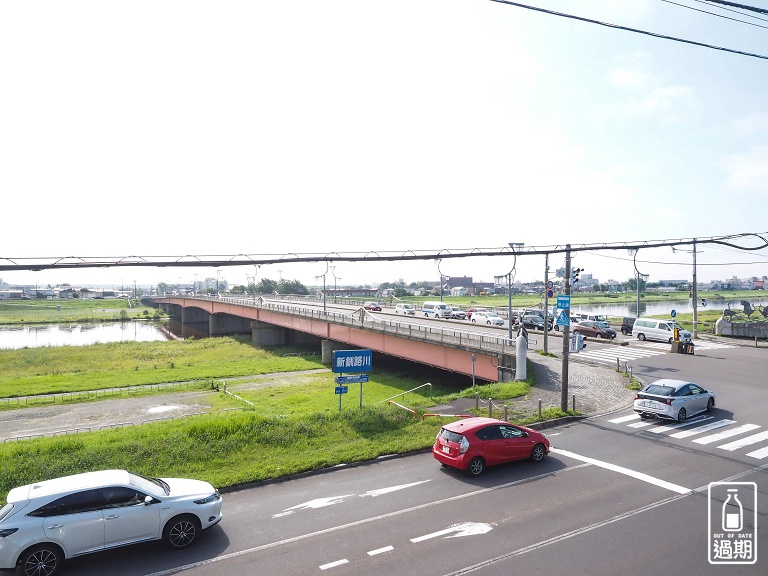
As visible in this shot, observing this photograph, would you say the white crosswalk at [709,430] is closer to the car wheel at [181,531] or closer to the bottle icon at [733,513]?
the bottle icon at [733,513]

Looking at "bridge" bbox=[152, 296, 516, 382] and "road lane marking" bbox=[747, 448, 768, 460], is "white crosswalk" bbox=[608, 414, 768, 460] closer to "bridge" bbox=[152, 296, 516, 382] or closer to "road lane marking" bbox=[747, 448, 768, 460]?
"road lane marking" bbox=[747, 448, 768, 460]

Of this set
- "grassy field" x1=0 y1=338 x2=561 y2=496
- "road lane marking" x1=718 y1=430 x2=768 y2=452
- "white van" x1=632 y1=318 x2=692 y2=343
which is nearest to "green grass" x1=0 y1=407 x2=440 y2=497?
"grassy field" x1=0 y1=338 x2=561 y2=496

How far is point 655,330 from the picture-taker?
3969 centimetres

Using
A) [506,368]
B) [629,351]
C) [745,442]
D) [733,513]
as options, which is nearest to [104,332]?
[506,368]

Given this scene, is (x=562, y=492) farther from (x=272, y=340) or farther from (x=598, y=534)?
(x=272, y=340)

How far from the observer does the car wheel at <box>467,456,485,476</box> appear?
12.9m

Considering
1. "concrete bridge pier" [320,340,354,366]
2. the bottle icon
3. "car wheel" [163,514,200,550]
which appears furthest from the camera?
"concrete bridge pier" [320,340,354,366]

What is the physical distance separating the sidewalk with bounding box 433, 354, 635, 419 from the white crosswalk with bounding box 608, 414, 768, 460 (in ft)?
5.66

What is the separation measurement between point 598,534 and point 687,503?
295 cm

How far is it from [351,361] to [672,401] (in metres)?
11.8

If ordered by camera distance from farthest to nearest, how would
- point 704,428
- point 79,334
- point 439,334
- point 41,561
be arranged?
point 79,334 → point 439,334 → point 704,428 → point 41,561

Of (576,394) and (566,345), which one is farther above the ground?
(566,345)

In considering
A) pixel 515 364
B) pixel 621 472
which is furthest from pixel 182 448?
pixel 515 364

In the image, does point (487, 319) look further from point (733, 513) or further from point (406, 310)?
point (733, 513)
